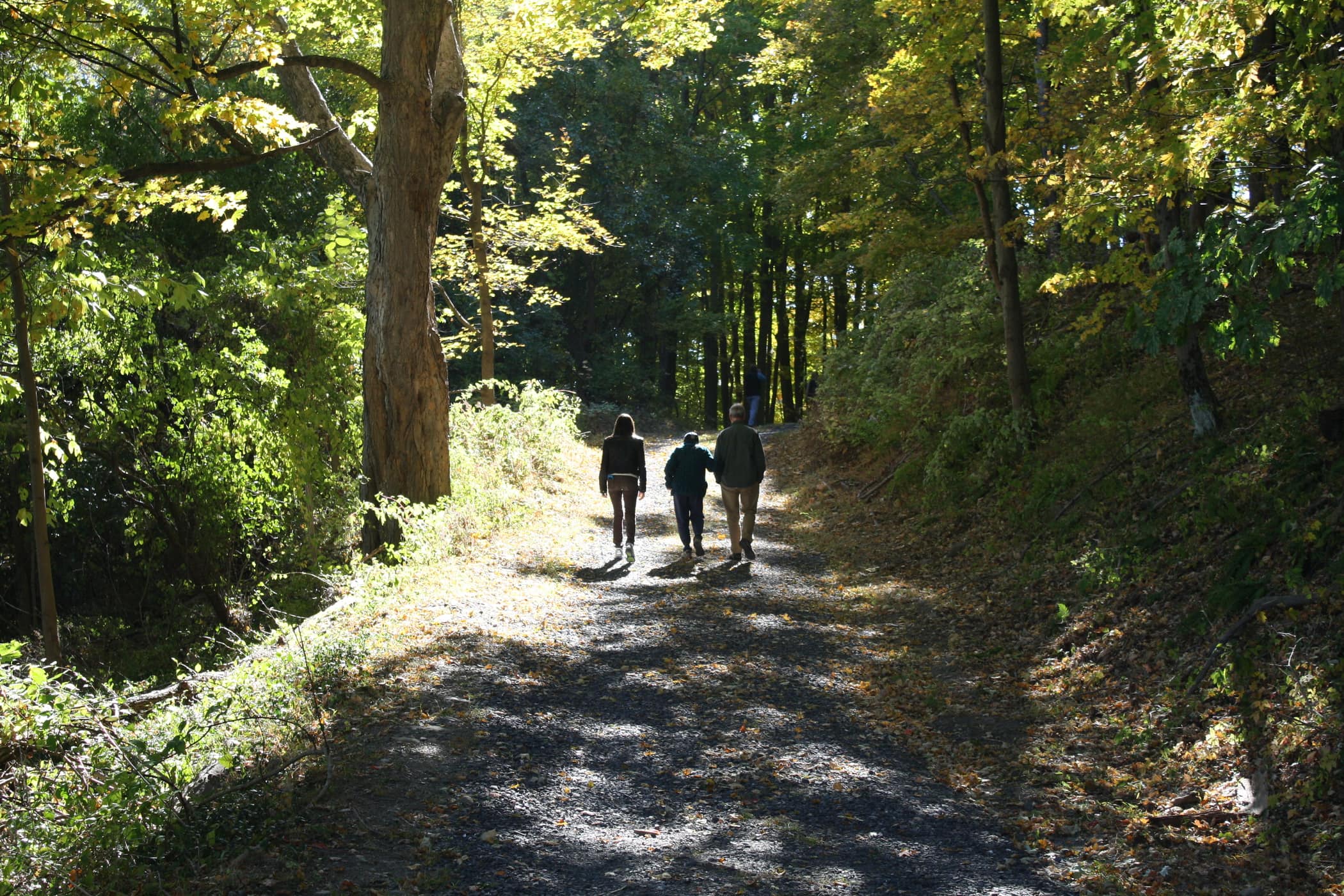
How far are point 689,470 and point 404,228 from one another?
4470mm

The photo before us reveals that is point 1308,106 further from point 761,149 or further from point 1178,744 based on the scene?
point 761,149

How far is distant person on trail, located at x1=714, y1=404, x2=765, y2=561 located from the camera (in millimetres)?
12062

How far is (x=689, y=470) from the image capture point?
1229cm

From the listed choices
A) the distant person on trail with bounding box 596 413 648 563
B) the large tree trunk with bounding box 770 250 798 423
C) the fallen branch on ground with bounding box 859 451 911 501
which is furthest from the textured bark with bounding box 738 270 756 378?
the distant person on trail with bounding box 596 413 648 563

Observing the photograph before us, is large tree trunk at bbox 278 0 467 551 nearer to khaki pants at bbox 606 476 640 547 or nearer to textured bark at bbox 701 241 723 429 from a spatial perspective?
khaki pants at bbox 606 476 640 547

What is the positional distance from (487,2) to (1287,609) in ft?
57.8

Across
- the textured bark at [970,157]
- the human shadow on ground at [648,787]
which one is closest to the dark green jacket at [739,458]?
the human shadow on ground at [648,787]

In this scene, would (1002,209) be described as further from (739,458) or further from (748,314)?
(748,314)

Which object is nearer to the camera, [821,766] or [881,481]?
[821,766]

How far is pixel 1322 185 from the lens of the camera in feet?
16.8

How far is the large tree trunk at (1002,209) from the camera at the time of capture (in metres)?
12.3

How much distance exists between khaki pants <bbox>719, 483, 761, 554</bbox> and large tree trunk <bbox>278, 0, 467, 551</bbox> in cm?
359

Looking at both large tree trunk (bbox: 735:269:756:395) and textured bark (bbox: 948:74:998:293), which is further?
large tree trunk (bbox: 735:269:756:395)

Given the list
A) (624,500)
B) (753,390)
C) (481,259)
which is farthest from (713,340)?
(624,500)
